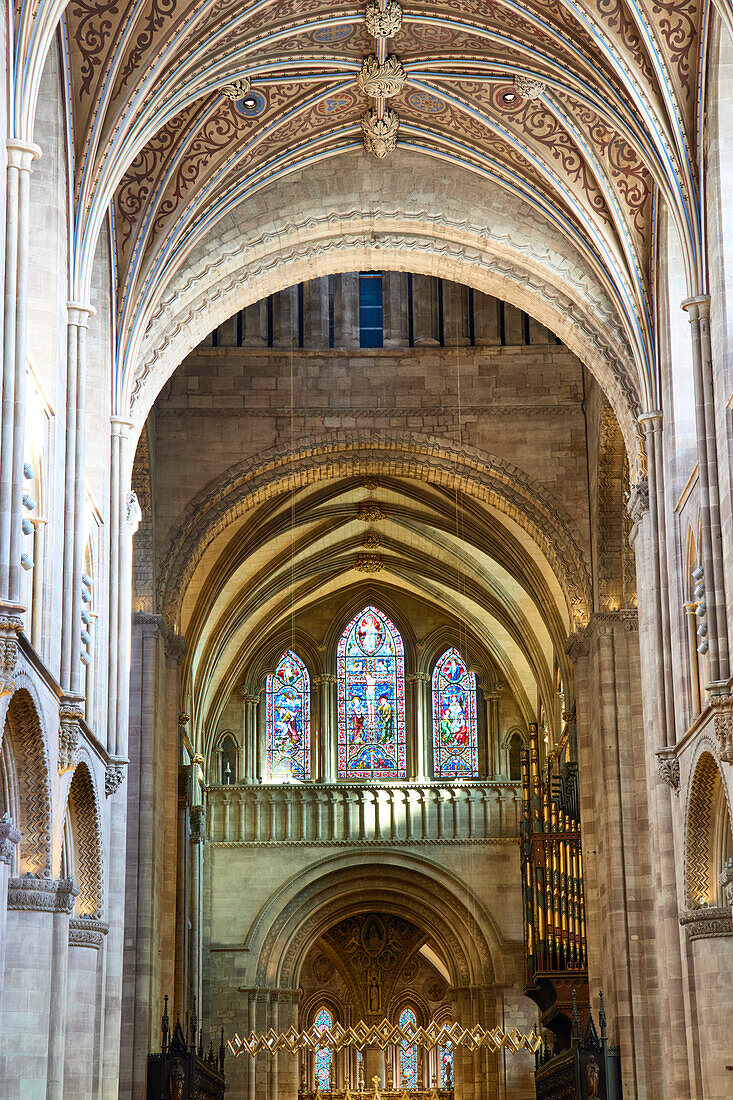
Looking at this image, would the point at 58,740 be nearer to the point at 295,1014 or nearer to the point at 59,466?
the point at 59,466

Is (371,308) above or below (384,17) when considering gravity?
above

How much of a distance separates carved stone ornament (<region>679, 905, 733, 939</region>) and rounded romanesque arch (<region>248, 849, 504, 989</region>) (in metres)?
17.7

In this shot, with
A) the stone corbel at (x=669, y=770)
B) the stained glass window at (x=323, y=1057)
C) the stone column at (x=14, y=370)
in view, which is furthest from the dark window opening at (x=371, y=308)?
the stained glass window at (x=323, y=1057)

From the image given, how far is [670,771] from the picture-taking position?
1627 cm

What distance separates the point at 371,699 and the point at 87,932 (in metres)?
19.7

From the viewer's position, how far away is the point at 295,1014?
33125 mm

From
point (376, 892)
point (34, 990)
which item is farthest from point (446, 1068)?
point (34, 990)

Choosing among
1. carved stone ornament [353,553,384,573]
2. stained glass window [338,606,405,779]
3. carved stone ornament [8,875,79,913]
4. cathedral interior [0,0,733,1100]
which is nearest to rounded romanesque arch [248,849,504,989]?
cathedral interior [0,0,733,1100]

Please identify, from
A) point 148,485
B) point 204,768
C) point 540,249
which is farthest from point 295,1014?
point 540,249

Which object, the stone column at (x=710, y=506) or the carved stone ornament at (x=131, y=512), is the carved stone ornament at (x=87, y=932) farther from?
the stone column at (x=710, y=506)

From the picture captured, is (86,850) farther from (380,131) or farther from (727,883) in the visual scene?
(380,131)

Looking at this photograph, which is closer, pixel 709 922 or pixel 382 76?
pixel 709 922

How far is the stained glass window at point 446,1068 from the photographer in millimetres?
37781

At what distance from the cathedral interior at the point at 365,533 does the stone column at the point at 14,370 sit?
0.03 metres
